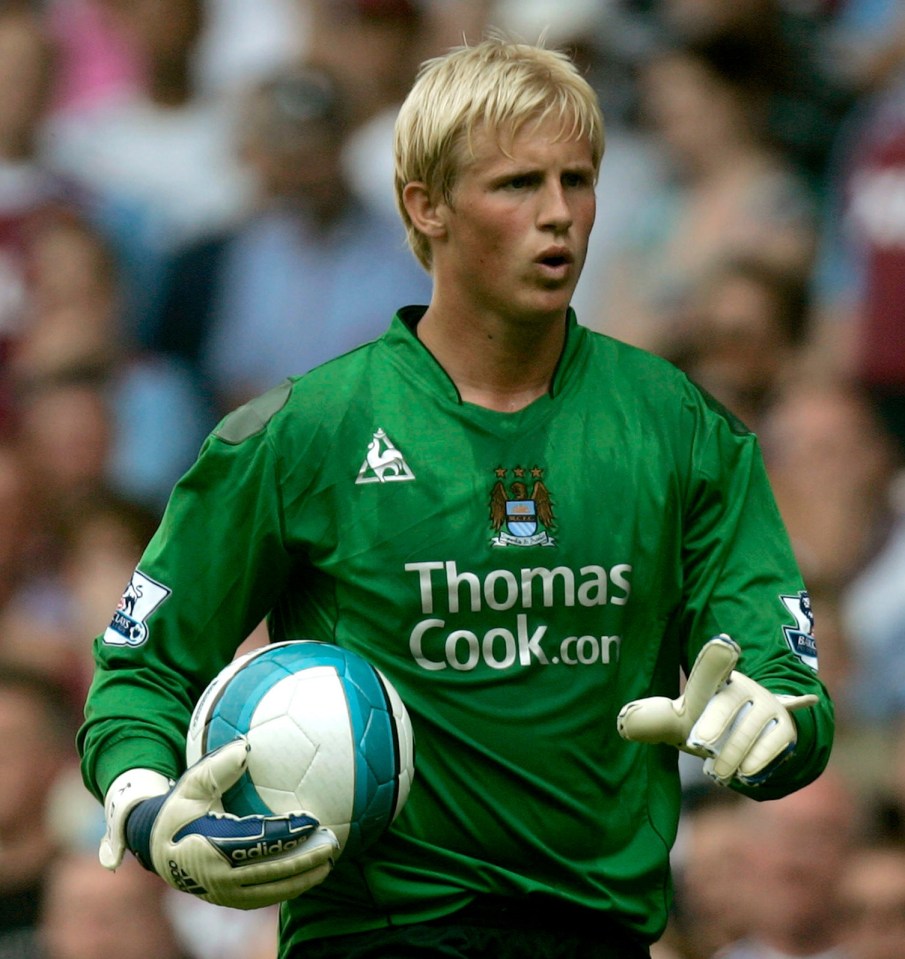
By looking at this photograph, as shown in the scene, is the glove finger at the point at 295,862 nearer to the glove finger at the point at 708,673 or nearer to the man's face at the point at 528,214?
the glove finger at the point at 708,673

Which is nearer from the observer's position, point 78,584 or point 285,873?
point 285,873

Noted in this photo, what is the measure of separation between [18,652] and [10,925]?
1.08 m

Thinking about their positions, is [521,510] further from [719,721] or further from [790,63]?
[790,63]

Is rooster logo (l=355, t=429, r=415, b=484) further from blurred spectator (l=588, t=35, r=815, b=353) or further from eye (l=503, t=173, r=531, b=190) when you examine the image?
blurred spectator (l=588, t=35, r=815, b=353)

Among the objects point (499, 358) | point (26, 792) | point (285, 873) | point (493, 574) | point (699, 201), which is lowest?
point (26, 792)

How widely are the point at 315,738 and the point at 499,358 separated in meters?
0.87

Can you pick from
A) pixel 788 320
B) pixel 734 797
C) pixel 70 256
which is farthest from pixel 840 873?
pixel 70 256

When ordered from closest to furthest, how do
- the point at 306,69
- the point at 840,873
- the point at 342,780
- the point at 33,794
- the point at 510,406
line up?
1. the point at 342,780
2. the point at 510,406
3. the point at 840,873
4. the point at 33,794
5. the point at 306,69

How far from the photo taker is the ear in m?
3.70

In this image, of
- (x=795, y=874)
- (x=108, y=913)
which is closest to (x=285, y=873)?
(x=795, y=874)

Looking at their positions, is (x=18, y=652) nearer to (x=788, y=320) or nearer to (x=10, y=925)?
(x=10, y=925)

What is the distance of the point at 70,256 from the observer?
8320 mm

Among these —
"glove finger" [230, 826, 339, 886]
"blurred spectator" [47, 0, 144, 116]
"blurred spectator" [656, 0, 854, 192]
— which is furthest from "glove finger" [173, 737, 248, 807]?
"blurred spectator" [47, 0, 144, 116]

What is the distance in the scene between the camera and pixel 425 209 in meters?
3.72
